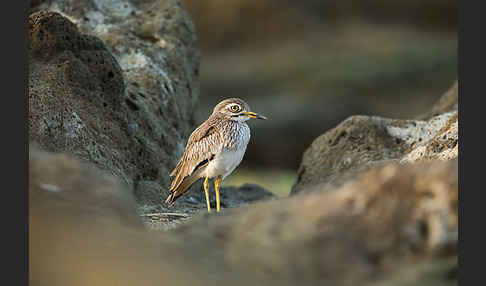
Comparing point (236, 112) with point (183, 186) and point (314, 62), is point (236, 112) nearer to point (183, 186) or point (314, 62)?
point (183, 186)

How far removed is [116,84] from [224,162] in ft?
5.62

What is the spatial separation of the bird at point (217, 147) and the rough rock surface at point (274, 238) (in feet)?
8.78

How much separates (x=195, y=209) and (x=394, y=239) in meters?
4.15

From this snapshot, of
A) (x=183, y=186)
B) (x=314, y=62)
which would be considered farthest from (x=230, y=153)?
(x=314, y=62)

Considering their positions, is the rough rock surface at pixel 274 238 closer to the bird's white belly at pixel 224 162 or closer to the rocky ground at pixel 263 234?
the rocky ground at pixel 263 234

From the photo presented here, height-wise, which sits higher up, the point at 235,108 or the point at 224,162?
the point at 235,108

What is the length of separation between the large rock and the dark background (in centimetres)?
1076

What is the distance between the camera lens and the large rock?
667 cm

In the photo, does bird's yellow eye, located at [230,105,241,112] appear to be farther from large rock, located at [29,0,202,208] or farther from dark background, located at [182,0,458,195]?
dark background, located at [182,0,458,195]

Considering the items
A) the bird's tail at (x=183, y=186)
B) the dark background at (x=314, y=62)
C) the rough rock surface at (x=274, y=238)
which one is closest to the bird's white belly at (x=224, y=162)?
the bird's tail at (x=183, y=186)

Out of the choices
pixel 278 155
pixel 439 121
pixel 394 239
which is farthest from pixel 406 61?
pixel 394 239

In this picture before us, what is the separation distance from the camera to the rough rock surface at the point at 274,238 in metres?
3.61

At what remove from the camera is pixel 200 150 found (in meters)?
6.86

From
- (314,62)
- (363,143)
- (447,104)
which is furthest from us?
(314,62)
